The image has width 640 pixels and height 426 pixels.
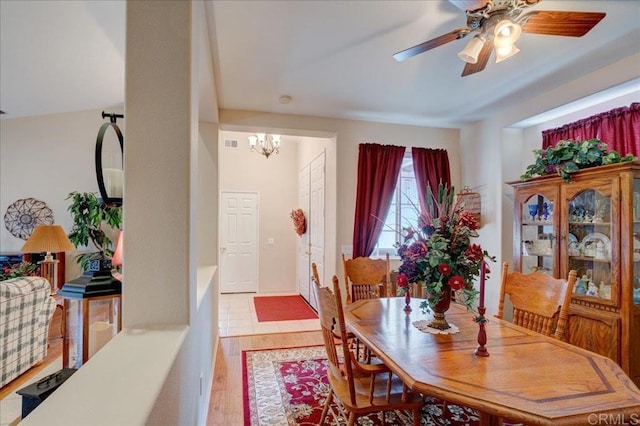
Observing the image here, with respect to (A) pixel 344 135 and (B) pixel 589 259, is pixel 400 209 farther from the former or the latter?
(B) pixel 589 259

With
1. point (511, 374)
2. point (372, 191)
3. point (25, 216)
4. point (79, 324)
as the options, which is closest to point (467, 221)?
point (511, 374)

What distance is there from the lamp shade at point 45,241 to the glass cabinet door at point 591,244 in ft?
18.3

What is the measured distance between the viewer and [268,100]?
352cm

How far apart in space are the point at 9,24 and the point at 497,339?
4.64 meters

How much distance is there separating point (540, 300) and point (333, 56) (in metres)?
2.28

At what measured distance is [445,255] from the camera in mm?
1723

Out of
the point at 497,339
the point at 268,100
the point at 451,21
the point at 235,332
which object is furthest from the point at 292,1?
the point at 235,332

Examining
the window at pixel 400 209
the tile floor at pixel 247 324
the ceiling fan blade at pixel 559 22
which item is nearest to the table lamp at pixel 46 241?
the tile floor at pixel 247 324

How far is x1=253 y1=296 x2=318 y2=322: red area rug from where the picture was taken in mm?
4781

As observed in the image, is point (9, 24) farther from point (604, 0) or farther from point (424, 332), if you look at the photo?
point (604, 0)

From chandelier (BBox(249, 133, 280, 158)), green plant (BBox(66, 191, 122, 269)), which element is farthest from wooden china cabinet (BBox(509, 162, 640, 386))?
green plant (BBox(66, 191, 122, 269))

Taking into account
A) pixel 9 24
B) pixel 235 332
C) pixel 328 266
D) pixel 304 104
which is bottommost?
pixel 235 332

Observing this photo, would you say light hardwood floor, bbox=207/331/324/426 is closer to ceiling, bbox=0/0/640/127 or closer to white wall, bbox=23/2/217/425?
white wall, bbox=23/2/217/425

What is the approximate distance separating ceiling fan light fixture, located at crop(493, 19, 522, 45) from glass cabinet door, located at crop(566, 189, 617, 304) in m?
1.66
